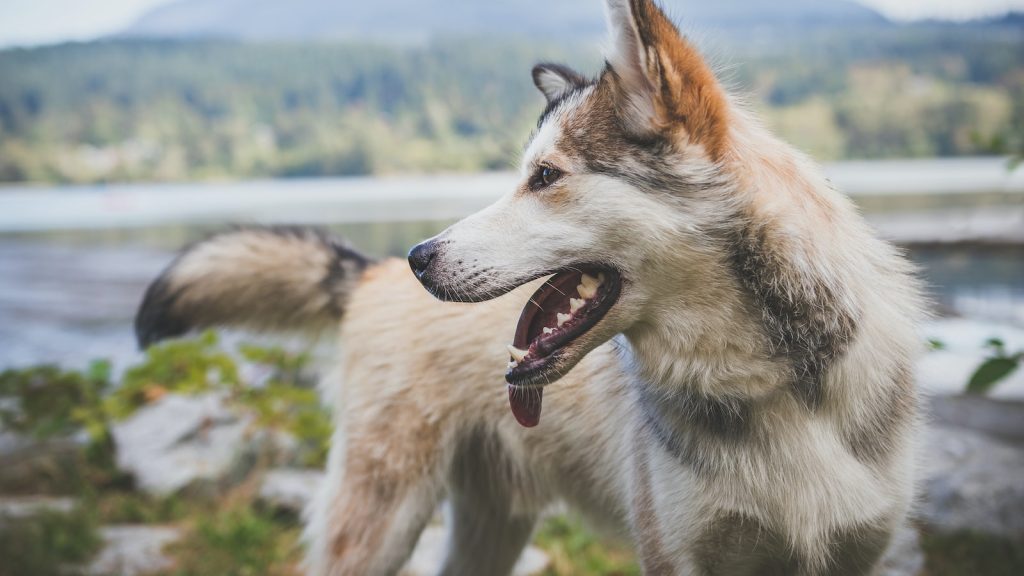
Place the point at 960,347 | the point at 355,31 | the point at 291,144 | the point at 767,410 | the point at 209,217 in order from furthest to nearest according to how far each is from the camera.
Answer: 1. the point at 355,31
2. the point at 291,144
3. the point at 209,217
4. the point at 960,347
5. the point at 767,410

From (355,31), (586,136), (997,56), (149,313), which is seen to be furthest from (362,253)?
(355,31)

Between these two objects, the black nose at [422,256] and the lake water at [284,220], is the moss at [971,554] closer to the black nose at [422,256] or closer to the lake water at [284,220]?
the lake water at [284,220]

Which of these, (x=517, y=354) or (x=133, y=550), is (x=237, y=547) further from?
(x=517, y=354)

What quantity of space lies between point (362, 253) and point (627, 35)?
1934 millimetres

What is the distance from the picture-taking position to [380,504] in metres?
2.85

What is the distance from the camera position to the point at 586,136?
2.02 meters

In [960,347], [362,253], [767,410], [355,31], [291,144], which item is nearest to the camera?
[767,410]

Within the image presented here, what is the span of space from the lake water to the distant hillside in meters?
14.6

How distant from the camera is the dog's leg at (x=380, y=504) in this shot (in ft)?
9.34

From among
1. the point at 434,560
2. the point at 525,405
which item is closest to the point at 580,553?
the point at 434,560

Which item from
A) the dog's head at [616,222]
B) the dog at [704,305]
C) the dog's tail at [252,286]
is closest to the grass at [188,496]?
the dog at [704,305]

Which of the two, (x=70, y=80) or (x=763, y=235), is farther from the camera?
(x=70, y=80)

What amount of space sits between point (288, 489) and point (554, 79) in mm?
3322

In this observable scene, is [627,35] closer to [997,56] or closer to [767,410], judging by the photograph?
[767,410]
